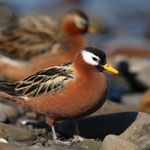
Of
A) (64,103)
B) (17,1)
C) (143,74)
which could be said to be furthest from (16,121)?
(17,1)

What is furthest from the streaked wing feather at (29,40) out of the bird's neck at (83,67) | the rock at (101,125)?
the bird's neck at (83,67)

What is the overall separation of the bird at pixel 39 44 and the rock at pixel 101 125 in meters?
2.82

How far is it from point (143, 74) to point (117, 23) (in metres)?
14.7

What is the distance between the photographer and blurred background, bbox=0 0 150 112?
1259 cm

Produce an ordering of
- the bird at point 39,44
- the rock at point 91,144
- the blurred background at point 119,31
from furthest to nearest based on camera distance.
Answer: the blurred background at point 119,31 → the bird at point 39,44 → the rock at point 91,144

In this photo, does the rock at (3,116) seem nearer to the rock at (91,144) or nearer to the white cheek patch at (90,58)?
the rock at (91,144)

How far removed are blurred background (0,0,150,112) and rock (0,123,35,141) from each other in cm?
397

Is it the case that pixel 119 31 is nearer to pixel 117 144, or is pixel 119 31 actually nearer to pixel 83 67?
pixel 83 67

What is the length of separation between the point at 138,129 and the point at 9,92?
2.66m

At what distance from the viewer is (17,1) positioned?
30875 mm

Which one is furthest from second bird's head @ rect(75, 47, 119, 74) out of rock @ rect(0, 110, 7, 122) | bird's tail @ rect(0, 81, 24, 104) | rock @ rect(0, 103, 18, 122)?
rock @ rect(0, 103, 18, 122)

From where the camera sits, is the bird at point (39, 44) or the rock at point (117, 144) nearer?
the rock at point (117, 144)

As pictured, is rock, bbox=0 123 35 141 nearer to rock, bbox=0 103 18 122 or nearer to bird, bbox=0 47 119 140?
bird, bbox=0 47 119 140

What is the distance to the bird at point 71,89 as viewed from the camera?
6848 millimetres
